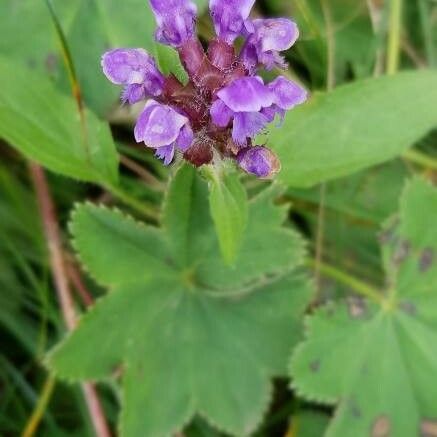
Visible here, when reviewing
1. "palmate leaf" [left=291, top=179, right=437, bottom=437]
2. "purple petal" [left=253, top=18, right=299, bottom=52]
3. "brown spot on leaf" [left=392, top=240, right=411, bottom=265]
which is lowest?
"palmate leaf" [left=291, top=179, right=437, bottom=437]

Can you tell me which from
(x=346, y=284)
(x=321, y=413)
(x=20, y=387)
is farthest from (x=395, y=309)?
(x=20, y=387)

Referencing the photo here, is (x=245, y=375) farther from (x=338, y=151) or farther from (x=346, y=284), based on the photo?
(x=338, y=151)

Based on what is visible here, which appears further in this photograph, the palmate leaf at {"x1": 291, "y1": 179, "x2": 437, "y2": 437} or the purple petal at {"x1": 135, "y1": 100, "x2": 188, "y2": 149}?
the palmate leaf at {"x1": 291, "y1": 179, "x2": 437, "y2": 437}

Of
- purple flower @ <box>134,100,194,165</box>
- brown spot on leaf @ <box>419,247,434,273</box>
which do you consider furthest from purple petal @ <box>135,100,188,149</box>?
brown spot on leaf @ <box>419,247,434,273</box>

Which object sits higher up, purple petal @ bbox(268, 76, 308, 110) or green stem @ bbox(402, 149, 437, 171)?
purple petal @ bbox(268, 76, 308, 110)

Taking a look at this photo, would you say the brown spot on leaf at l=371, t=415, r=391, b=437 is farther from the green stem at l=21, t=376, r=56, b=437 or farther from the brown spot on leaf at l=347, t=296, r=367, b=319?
the green stem at l=21, t=376, r=56, b=437

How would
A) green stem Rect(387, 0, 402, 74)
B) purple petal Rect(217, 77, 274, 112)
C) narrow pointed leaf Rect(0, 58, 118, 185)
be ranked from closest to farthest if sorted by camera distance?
1. purple petal Rect(217, 77, 274, 112)
2. narrow pointed leaf Rect(0, 58, 118, 185)
3. green stem Rect(387, 0, 402, 74)
